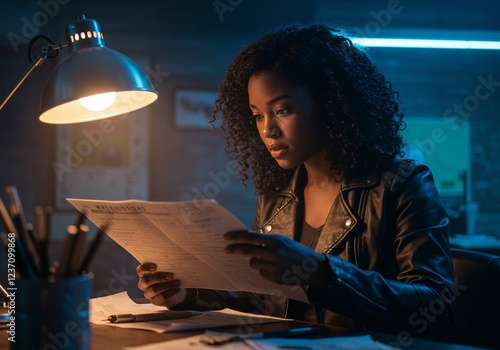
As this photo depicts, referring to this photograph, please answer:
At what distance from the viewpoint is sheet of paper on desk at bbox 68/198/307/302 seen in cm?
115

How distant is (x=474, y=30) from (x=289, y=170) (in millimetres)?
3694

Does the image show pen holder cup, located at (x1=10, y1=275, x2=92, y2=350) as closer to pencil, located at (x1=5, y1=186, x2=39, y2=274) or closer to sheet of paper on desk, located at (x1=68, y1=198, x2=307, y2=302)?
pencil, located at (x1=5, y1=186, x2=39, y2=274)

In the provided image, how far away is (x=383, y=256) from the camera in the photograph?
1711 millimetres

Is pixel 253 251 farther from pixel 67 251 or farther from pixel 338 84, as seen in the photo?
pixel 338 84

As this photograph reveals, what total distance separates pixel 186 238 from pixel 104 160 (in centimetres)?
351

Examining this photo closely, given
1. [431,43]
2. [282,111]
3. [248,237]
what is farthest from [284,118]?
[431,43]

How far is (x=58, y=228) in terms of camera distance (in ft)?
15.0

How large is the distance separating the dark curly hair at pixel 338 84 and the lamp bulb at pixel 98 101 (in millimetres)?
418

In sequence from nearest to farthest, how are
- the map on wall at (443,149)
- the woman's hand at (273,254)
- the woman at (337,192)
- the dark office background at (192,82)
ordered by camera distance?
the woman's hand at (273,254) → the woman at (337,192) → the dark office background at (192,82) → the map on wall at (443,149)

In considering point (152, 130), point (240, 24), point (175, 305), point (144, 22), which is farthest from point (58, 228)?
point (175, 305)

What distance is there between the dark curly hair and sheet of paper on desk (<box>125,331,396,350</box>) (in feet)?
2.49

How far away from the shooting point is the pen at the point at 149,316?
55.7 inches

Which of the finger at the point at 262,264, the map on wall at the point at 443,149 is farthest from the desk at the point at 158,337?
the map on wall at the point at 443,149

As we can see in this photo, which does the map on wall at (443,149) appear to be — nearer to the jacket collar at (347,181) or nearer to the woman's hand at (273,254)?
the jacket collar at (347,181)
